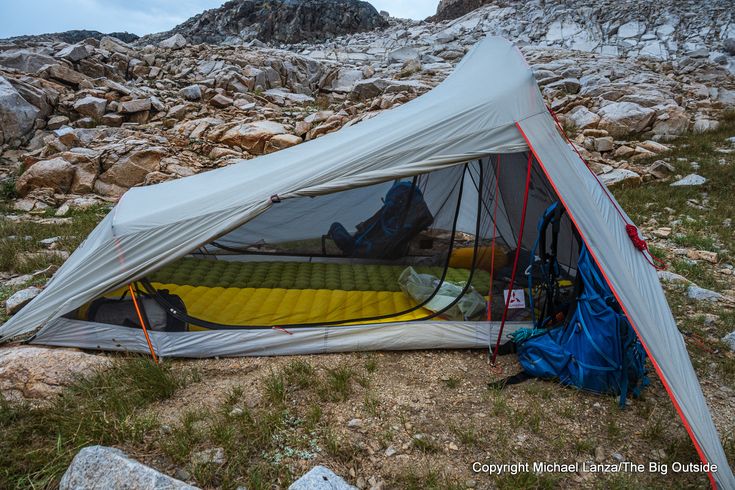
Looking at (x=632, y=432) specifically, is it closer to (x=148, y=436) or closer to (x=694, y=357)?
(x=694, y=357)

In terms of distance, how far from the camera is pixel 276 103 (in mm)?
15562

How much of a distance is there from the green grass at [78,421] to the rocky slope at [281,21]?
119 ft

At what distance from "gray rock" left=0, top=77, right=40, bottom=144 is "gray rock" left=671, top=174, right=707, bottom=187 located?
50.2 ft

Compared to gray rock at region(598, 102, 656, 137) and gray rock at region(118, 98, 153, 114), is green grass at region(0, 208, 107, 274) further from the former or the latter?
gray rock at region(598, 102, 656, 137)

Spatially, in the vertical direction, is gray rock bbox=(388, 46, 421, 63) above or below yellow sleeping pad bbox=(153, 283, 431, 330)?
above

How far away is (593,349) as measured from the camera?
2.96 m

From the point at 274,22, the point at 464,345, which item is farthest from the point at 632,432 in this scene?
the point at 274,22

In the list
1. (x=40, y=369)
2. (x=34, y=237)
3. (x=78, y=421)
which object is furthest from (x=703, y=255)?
(x=34, y=237)

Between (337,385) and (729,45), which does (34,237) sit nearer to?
(337,385)

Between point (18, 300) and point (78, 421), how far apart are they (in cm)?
218

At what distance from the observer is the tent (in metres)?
3.20

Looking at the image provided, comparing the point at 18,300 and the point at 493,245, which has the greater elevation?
the point at 493,245

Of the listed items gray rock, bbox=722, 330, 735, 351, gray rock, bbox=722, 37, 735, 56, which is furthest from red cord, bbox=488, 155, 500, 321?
gray rock, bbox=722, 37, 735, 56

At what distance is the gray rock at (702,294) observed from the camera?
4.32 metres
